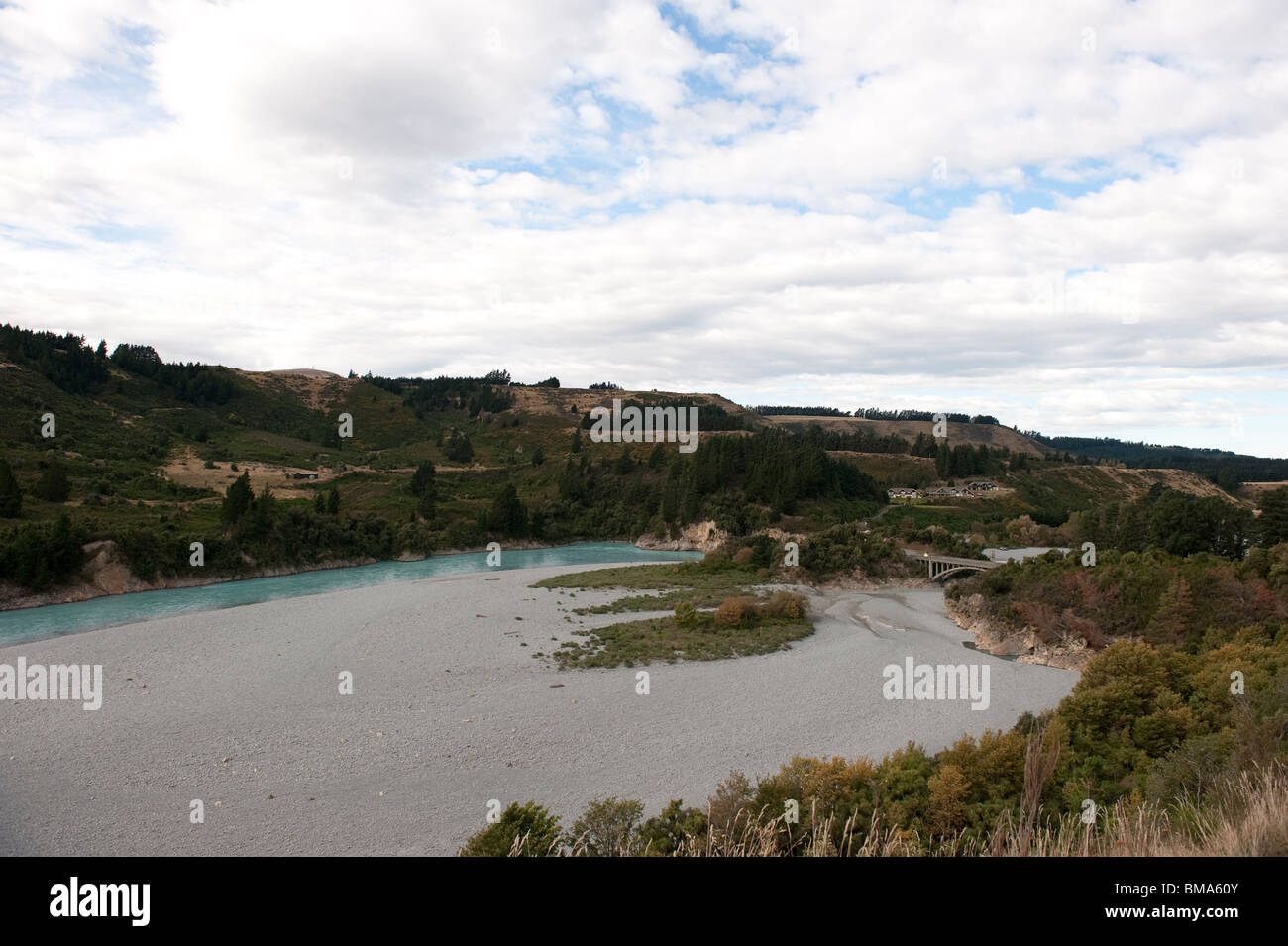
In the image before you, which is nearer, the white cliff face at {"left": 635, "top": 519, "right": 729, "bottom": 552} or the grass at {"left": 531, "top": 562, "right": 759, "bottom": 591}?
the grass at {"left": 531, "top": 562, "right": 759, "bottom": 591}

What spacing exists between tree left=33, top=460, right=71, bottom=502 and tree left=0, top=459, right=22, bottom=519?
15.2ft

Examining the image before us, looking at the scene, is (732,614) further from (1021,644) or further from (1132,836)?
(1132,836)

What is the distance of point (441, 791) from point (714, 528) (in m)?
68.3

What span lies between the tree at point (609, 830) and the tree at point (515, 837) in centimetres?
85

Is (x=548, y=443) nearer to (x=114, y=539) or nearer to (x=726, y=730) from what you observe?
(x=114, y=539)

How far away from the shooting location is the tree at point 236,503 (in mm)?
56781

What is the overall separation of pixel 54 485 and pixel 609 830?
210ft

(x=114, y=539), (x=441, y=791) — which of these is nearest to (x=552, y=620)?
(x=441, y=791)

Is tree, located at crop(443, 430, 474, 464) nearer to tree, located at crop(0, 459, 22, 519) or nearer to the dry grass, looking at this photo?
tree, located at crop(0, 459, 22, 519)

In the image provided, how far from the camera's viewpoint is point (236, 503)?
57.3m

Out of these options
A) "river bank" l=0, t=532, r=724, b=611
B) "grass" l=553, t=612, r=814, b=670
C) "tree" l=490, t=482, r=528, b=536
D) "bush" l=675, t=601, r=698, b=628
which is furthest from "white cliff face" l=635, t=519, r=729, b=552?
"bush" l=675, t=601, r=698, b=628

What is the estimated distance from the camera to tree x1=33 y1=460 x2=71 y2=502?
180ft

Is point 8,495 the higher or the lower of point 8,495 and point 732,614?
the higher

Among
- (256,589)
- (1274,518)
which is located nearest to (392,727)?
(256,589)
